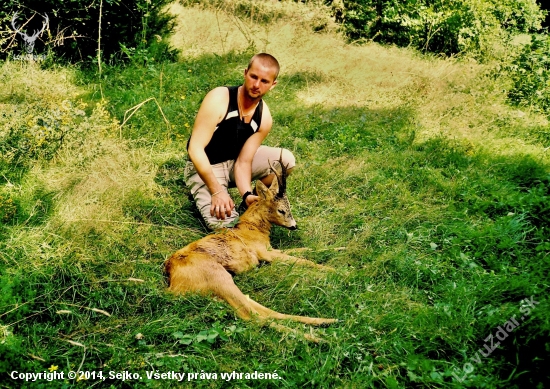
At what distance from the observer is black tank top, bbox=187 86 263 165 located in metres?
4.22

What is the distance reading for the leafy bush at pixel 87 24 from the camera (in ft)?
22.6

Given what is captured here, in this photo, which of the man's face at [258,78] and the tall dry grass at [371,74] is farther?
the tall dry grass at [371,74]

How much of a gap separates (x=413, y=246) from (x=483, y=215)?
93 centimetres

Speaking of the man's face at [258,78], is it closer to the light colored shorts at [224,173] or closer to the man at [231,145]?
the man at [231,145]

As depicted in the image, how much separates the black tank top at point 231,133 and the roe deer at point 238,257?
22.2 inches

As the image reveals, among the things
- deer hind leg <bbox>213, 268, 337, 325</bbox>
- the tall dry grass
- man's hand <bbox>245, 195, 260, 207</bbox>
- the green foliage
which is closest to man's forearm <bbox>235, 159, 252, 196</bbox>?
man's hand <bbox>245, 195, 260, 207</bbox>

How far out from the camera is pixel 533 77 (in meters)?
7.34

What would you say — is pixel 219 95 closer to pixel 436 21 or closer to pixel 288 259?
pixel 288 259

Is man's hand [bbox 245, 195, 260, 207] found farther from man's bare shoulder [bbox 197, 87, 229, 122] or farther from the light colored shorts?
man's bare shoulder [bbox 197, 87, 229, 122]

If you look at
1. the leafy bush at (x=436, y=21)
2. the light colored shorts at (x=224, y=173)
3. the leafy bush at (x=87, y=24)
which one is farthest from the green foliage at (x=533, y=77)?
the leafy bush at (x=87, y=24)

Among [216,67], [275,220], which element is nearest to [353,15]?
[216,67]

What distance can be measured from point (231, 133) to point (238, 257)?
131 cm

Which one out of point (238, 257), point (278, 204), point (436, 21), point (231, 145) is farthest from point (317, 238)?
point (436, 21)

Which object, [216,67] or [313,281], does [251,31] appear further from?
[313,281]
